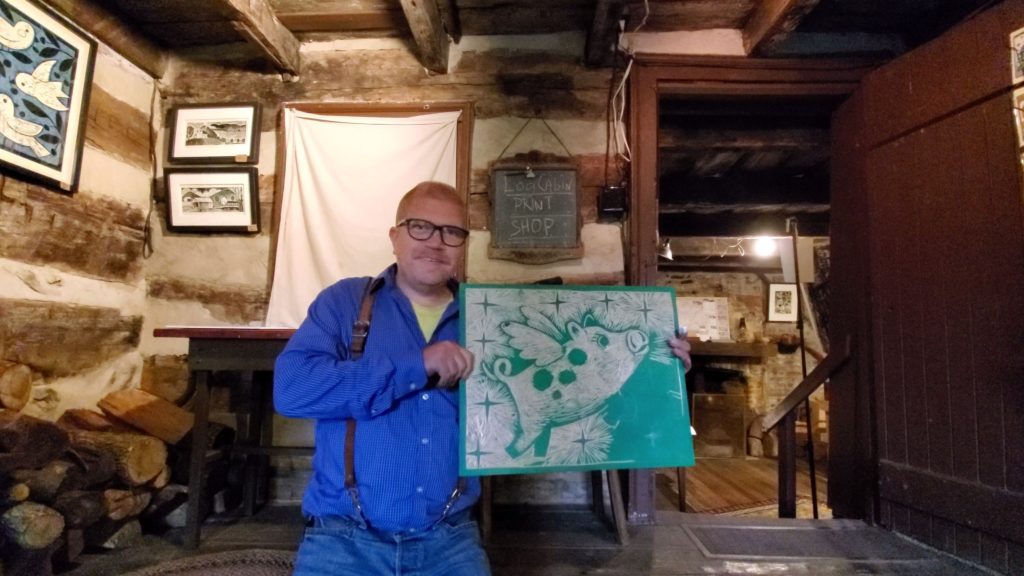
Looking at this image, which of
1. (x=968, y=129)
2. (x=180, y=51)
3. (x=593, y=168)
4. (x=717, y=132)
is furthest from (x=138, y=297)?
(x=968, y=129)

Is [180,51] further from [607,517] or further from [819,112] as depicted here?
[819,112]

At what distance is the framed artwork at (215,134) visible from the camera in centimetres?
245

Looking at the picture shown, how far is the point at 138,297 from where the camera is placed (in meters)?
2.41

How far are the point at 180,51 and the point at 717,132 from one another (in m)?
3.29

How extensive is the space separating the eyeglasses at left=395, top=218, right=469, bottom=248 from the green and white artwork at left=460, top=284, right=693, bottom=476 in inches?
6.0

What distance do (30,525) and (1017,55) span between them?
12.6ft

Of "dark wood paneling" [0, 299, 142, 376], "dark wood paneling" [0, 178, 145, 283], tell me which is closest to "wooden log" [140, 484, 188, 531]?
"dark wood paneling" [0, 299, 142, 376]

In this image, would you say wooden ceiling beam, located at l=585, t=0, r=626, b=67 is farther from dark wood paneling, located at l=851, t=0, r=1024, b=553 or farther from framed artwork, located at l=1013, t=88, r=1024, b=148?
framed artwork, located at l=1013, t=88, r=1024, b=148

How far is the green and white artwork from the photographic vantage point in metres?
1.26

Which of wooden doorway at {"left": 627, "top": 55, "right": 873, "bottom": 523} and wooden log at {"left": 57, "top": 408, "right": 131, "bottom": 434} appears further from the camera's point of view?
wooden doorway at {"left": 627, "top": 55, "right": 873, "bottom": 523}

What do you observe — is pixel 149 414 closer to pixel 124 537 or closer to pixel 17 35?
pixel 124 537

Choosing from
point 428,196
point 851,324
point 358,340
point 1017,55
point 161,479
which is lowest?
point 161,479

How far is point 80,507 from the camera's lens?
1.59m

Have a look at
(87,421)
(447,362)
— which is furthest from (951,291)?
(87,421)
